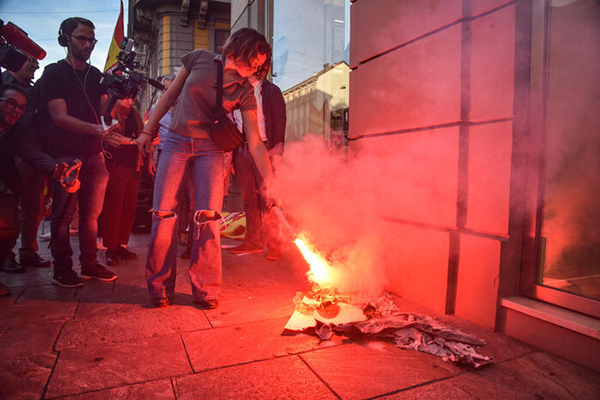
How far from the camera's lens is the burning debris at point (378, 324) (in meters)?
2.45

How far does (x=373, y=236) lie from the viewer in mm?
3869

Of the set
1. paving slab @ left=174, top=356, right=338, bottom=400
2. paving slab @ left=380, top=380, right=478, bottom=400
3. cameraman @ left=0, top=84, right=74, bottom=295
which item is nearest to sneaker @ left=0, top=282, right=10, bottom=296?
cameraman @ left=0, top=84, right=74, bottom=295

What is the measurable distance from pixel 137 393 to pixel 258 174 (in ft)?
11.1

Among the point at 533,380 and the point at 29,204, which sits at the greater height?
the point at 29,204

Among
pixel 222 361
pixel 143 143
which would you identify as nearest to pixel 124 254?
pixel 143 143

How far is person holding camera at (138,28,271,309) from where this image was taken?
3.10m

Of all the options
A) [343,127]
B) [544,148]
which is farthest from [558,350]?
[343,127]

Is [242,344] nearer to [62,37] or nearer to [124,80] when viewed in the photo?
[124,80]

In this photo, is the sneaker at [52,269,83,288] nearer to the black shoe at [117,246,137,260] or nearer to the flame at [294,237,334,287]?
the black shoe at [117,246,137,260]

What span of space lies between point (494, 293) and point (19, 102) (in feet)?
13.9

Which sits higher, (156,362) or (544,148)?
(544,148)

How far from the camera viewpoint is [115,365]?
7.17ft

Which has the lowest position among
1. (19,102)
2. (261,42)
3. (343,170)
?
(343,170)

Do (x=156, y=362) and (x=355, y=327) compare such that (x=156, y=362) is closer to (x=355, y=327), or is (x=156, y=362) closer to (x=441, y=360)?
(x=355, y=327)
